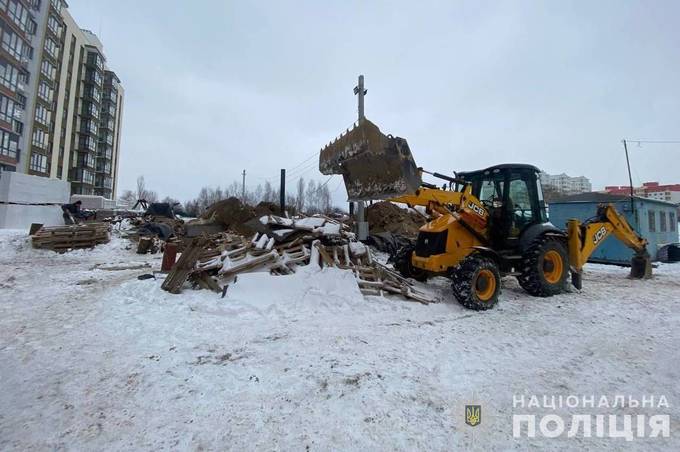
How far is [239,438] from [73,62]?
64498mm

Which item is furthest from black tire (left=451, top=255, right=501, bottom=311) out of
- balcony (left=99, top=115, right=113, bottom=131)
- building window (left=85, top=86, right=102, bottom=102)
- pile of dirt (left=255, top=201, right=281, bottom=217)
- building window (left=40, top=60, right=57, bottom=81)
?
balcony (left=99, top=115, right=113, bottom=131)

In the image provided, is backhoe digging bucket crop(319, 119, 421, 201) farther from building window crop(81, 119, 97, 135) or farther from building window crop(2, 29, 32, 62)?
building window crop(81, 119, 97, 135)

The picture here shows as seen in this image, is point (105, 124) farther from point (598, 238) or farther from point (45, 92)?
point (598, 238)

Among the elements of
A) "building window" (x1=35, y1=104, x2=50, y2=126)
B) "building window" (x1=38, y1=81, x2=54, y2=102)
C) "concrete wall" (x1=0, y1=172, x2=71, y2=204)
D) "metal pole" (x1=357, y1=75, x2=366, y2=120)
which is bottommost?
"concrete wall" (x1=0, y1=172, x2=71, y2=204)

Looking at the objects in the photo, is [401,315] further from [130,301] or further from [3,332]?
[3,332]

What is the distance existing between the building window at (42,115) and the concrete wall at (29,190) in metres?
27.0

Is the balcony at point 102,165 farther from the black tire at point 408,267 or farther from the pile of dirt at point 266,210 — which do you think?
the black tire at point 408,267

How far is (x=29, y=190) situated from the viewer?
17.4 m

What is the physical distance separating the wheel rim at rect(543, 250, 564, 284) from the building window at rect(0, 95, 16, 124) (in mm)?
43959

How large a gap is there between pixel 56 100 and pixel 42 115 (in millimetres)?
5763

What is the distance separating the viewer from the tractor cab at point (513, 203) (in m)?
7.82

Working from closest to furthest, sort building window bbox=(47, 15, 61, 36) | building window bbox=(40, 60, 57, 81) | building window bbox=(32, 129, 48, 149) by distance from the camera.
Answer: building window bbox=(32, 129, 48, 149), building window bbox=(40, 60, 57, 81), building window bbox=(47, 15, 61, 36)

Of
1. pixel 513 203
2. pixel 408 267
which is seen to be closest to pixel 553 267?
pixel 513 203

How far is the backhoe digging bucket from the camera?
674 centimetres
